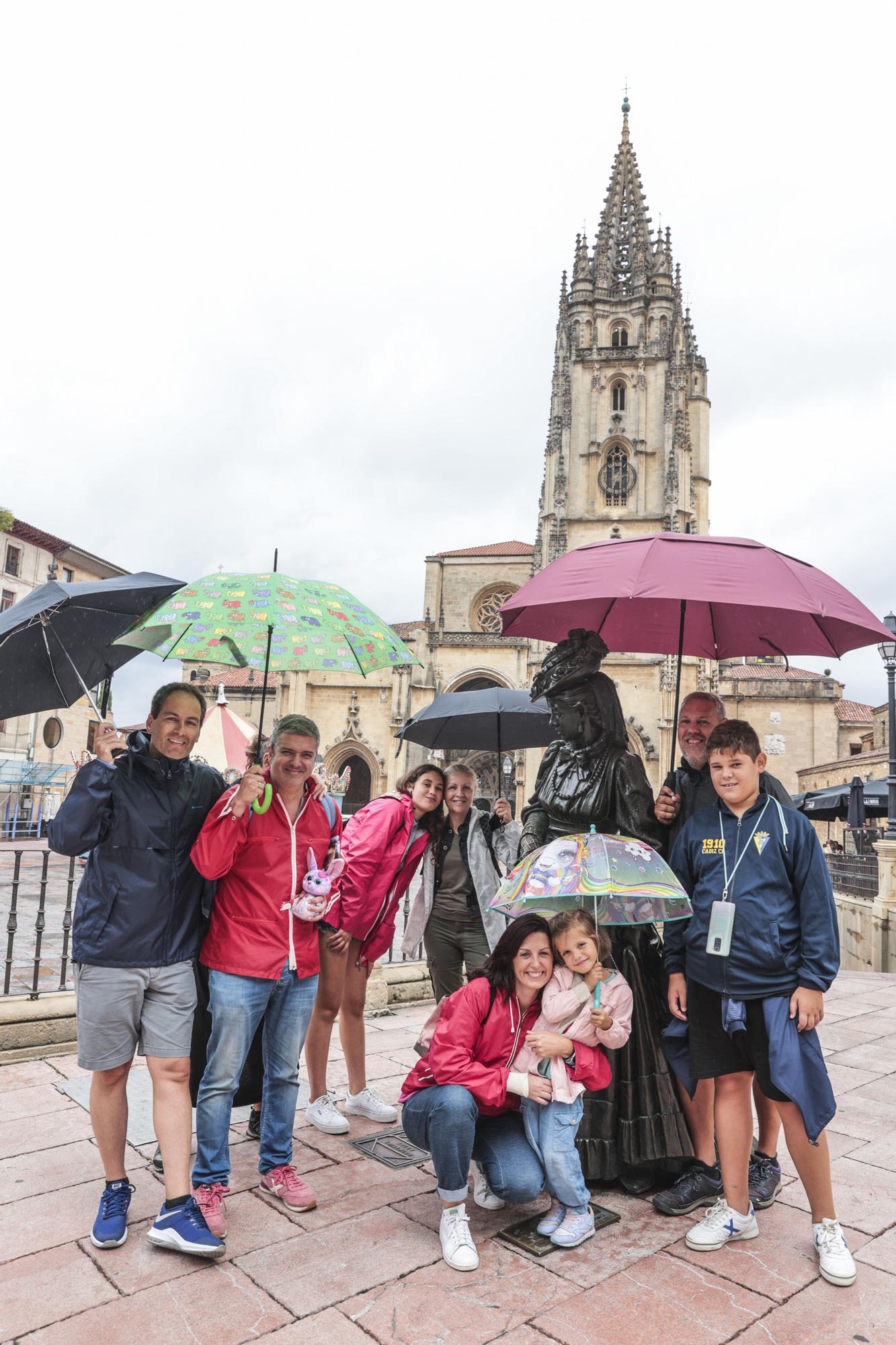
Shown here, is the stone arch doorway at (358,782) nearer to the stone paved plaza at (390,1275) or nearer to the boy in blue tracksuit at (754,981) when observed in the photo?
the stone paved plaza at (390,1275)

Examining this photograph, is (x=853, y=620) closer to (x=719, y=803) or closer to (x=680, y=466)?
(x=719, y=803)

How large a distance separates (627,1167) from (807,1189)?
77 cm

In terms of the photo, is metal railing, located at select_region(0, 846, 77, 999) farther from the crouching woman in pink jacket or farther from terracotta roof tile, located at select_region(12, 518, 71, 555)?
terracotta roof tile, located at select_region(12, 518, 71, 555)

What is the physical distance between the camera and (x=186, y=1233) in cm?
269

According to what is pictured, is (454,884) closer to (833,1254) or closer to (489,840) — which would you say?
(489,840)

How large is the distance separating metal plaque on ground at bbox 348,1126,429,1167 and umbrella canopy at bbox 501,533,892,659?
249 centimetres

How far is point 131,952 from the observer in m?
2.79

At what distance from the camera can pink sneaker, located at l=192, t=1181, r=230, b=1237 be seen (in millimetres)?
2811

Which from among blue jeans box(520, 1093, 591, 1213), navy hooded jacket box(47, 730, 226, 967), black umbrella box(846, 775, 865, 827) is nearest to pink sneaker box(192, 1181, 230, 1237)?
navy hooded jacket box(47, 730, 226, 967)

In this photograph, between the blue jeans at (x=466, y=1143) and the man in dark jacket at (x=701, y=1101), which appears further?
the man in dark jacket at (x=701, y=1101)

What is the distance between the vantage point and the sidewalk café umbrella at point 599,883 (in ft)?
9.50

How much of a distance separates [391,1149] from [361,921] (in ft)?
3.31

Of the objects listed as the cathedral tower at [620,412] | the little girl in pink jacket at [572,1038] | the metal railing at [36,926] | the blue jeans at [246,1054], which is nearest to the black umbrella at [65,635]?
the metal railing at [36,926]

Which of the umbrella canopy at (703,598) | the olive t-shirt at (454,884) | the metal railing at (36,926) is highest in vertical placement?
the umbrella canopy at (703,598)
